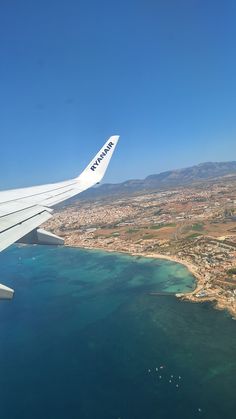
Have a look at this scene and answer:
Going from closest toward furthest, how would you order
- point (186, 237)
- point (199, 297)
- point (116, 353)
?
point (116, 353) → point (199, 297) → point (186, 237)

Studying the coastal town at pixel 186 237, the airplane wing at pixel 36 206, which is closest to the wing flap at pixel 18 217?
the airplane wing at pixel 36 206

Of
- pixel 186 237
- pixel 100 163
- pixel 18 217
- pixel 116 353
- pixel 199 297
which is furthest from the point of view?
pixel 186 237

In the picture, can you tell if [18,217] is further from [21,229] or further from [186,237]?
[186,237]

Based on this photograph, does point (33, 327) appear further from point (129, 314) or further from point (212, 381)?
point (212, 381)

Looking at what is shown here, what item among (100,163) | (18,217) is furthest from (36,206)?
(100,163)

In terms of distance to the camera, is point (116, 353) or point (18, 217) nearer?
point (18, 217)

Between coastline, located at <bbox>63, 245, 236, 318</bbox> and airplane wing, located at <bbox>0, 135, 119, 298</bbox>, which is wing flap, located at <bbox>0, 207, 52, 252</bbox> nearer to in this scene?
airplane wing, located at <bbox>0, 135, 119, 298</bbox>
